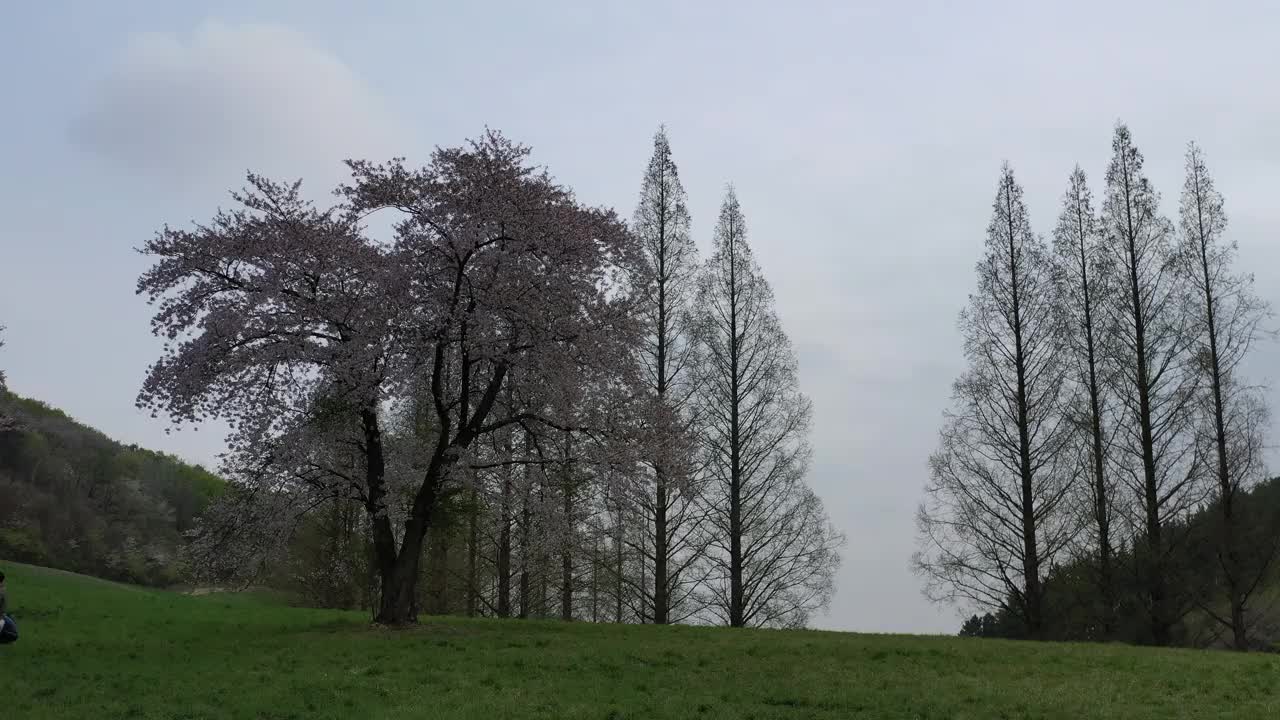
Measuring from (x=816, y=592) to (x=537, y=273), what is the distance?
15.5 meters

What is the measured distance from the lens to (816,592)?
3088 cm

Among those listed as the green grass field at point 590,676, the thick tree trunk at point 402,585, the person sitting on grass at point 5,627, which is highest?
the thick tree trunk at point 402,585

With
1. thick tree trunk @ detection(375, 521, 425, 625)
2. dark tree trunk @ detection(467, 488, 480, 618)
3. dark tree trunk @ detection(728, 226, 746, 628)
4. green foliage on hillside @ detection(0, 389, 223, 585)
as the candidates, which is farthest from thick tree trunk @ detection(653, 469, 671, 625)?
green foliage on hillside @ detection(0, 389, 223, 585)

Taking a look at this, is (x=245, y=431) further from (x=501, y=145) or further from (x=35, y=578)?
(x=35, y=578)

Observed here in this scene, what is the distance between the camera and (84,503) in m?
81.2

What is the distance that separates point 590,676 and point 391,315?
33.4 ft

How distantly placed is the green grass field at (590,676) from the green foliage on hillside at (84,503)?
46942 mm

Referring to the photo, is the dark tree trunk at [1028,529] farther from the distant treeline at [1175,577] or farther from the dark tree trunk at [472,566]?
the dark tree trunk at [472,566]

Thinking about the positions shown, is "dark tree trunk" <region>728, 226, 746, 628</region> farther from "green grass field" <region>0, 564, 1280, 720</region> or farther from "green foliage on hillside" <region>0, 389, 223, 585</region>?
"green foliage on hillside" <region>0, 389, 223, 585</region>

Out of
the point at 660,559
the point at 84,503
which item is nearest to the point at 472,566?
the point at 660,559

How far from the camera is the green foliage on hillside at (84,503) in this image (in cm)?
6688

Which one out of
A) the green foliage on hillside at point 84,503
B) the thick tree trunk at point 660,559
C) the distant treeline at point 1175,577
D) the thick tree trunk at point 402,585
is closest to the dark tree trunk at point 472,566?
the thick tree trunk at point 660,559

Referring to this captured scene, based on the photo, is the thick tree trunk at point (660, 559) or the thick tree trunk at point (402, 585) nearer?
the thick tree trunk at point (402, 585)

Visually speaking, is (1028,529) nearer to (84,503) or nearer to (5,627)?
(5,627)
